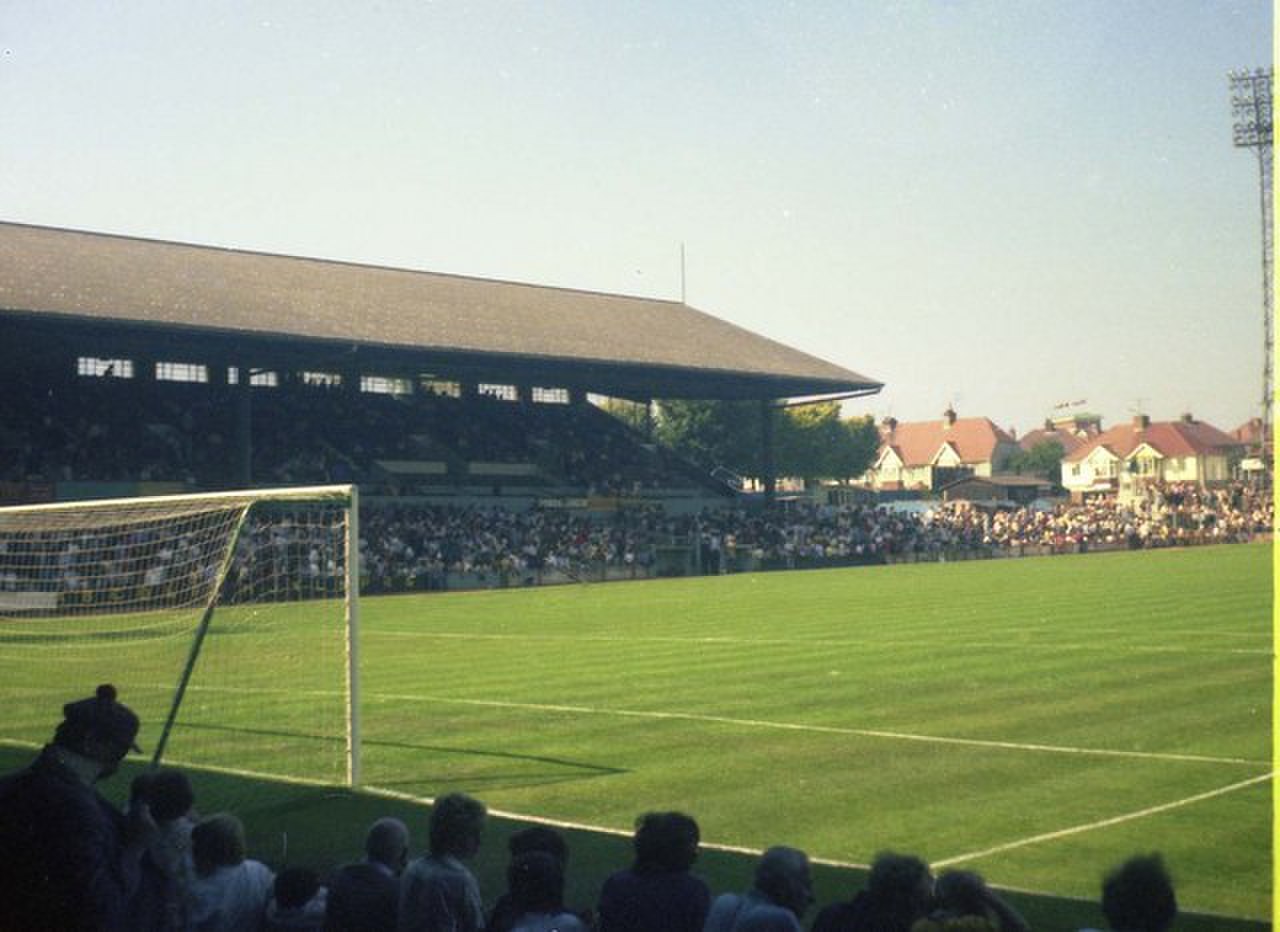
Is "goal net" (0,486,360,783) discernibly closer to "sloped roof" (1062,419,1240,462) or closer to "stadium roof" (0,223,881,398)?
"stadium roof" (0,223,881,398)

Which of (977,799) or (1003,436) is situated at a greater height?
(1003,436)

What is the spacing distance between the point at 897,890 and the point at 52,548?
25.7 m

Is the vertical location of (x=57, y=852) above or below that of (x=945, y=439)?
below

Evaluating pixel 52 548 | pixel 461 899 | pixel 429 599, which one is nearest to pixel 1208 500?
pixel 429 599

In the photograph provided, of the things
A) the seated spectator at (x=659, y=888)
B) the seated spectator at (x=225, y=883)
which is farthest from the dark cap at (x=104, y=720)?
the seated spectator at (x=659, y=888)

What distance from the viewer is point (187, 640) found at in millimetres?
23266

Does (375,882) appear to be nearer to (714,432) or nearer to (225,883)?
(225,883)

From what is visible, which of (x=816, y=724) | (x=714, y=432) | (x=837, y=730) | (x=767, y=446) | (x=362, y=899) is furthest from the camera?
(x=714, y=432)

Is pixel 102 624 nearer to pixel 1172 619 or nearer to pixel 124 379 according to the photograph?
pixel 1172 619

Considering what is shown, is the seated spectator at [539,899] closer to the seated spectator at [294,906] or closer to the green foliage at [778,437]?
the seated spectator at [294,906]

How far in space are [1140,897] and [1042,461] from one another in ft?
447

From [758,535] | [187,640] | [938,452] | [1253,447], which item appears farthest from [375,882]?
[938,452]

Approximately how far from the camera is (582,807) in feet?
36.2

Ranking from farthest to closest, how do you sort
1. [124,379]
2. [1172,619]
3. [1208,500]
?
[1208,500], [124,379], [1172,619]
